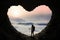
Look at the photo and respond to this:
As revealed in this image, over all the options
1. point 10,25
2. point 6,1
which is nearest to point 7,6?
point 6,1

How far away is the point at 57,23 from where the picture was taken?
7.45 metres

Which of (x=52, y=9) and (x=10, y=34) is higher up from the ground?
(x=52, y=9)

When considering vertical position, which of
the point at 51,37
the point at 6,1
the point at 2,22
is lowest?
the point at 51,37

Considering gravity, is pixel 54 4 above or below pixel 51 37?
above

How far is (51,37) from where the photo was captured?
7.45m

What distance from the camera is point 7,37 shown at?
24.3 feet

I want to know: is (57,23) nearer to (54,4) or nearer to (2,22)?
(54,4)

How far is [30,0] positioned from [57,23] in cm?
101

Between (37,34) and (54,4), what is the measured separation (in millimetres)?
1099

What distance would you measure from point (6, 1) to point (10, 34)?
95 centimetres

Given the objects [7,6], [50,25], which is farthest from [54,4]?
[7,6]

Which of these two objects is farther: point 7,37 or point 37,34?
point 37,34

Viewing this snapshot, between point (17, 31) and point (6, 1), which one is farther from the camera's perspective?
point (17, 31)

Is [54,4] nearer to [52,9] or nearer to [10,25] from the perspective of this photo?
[52,9]
